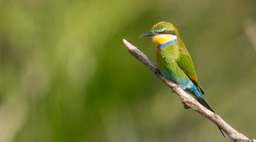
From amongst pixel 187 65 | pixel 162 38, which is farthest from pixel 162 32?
pixel 187 65

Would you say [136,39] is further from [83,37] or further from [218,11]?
[218,11]

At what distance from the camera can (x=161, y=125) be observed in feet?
9.46

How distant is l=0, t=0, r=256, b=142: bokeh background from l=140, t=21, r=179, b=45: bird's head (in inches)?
9.2

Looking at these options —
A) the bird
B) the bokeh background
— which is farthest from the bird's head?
the bokeh background

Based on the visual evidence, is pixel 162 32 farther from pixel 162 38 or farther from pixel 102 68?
pixel 102 68

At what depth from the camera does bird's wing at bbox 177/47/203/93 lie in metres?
2.12

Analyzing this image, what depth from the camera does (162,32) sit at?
6.51ft

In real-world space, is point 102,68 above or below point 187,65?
above

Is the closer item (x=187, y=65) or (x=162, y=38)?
(x=162, y=38)

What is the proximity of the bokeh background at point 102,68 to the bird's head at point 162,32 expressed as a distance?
→ 0.23 m

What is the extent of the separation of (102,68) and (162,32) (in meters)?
0.28

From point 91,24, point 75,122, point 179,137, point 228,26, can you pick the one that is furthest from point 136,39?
point 179,137

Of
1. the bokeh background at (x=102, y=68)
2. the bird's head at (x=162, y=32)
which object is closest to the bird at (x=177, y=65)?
the bird's head at (x=162, y=32)

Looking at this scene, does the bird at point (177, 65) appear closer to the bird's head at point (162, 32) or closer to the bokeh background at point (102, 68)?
the bird's head at point (162, 32)
